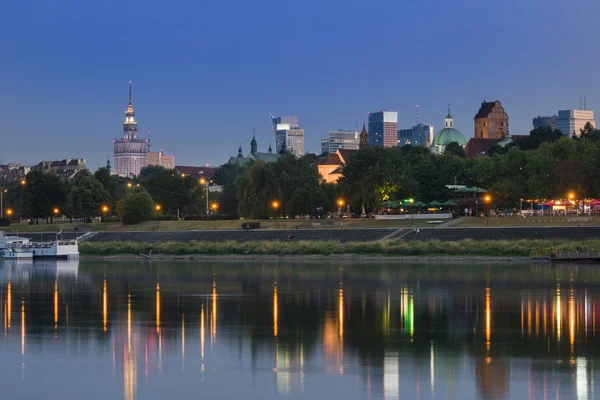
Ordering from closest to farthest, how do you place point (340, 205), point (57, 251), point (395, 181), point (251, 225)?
point (57, 251) → point (251, 225) → point (395, 181) → point (340, 205)

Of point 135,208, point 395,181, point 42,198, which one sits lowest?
point 135,208

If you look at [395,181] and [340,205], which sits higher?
[395,181]

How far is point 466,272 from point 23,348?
116 feet

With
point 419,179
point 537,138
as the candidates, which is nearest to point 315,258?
point 419,179

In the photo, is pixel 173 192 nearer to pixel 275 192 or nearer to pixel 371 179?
pixel 275 192

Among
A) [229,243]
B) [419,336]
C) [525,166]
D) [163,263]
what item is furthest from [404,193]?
[419,336]

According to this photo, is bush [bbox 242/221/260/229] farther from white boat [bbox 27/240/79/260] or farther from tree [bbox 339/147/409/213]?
white boat [bbox 27/240/79/260]

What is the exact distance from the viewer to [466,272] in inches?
2411

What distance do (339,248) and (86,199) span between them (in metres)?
53.7

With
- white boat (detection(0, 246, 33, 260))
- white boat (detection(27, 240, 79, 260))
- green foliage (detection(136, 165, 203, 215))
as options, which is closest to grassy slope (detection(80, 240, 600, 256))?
white boat (detection(27, 240, 79, 260))

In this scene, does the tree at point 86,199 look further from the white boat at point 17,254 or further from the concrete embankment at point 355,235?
the white boat at point 17,254

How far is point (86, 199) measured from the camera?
128 metres

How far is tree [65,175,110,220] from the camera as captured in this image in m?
128

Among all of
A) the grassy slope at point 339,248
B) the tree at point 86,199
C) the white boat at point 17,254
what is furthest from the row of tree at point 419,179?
the white boat at point 17,254
